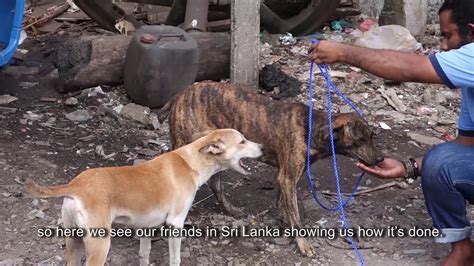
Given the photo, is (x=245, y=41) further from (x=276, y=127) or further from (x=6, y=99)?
(x=6, y=99)

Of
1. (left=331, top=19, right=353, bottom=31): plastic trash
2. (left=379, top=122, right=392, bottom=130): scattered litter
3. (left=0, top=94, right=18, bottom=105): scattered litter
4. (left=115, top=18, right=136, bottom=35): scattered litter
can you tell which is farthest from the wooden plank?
(left=331, top=19, right=353, bottom=31): plastic trash

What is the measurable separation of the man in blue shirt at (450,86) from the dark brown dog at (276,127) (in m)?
0.36

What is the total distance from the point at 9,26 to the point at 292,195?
4763mm

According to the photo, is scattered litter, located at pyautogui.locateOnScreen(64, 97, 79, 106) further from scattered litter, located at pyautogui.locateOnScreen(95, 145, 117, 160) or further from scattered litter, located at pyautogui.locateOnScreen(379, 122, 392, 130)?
scattered litter, located at pyautogui.locateOnScreen(379, 122, 392, 130)

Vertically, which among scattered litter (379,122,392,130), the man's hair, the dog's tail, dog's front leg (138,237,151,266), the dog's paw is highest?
the man's hair

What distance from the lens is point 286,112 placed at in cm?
491

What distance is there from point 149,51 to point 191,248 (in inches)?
113

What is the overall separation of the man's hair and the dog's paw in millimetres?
1875

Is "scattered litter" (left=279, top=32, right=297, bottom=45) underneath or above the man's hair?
underneath

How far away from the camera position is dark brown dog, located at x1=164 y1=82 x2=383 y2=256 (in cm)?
470

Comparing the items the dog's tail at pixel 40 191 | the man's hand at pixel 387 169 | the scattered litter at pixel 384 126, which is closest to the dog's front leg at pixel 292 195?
the man's hand at pixel 387 169

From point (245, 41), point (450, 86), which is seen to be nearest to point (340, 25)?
point (245, 41)

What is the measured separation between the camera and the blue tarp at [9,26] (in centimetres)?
698

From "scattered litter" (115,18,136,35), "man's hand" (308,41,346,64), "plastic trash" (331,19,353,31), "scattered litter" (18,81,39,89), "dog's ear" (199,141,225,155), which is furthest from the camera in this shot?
"plastic trash" (331,19,353,31)
